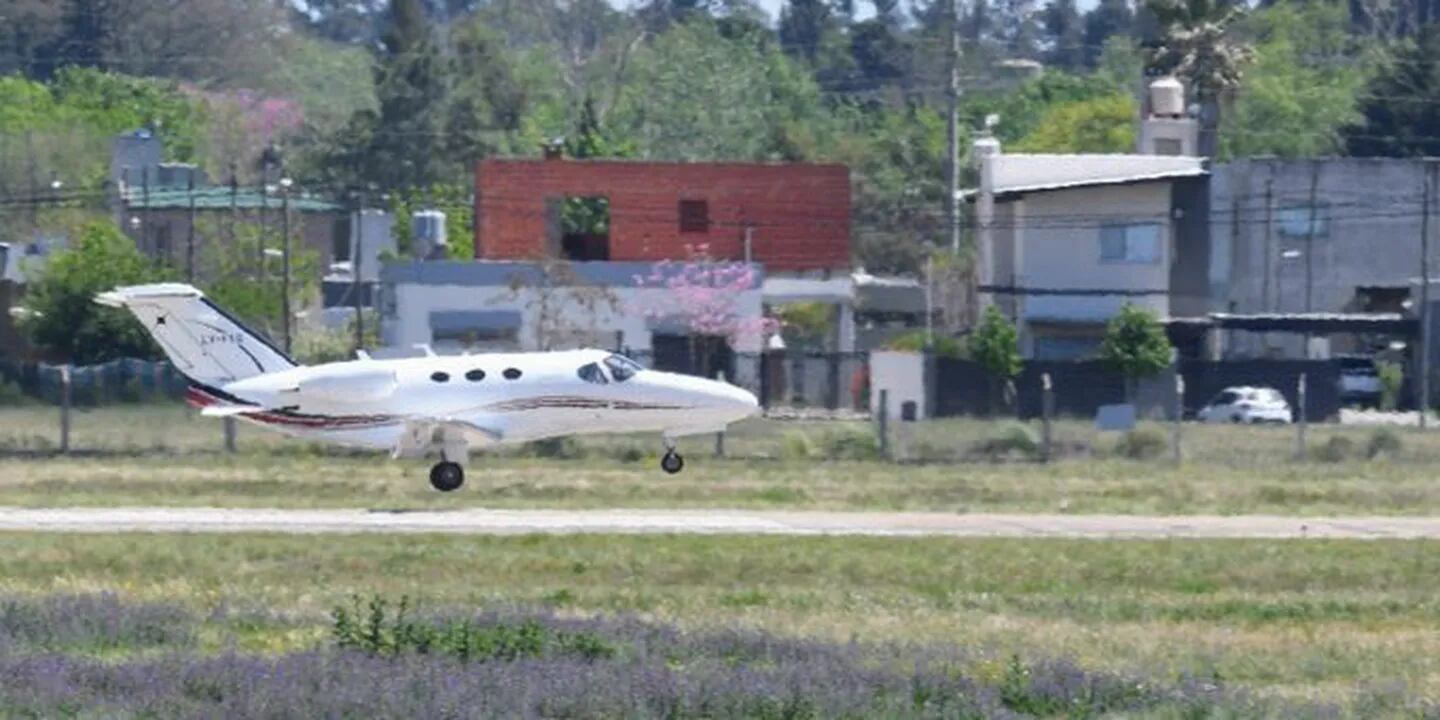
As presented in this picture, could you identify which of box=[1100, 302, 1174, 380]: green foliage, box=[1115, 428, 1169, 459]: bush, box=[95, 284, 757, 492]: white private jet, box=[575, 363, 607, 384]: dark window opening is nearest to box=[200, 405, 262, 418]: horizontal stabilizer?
box=[95, 284, 757, 492]: white private jet

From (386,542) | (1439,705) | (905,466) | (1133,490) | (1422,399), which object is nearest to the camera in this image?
(1439,705)

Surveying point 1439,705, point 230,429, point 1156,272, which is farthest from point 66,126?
point 1439,705

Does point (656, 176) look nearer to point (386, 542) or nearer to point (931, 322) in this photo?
point (931, 322)

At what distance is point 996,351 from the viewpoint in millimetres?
63406

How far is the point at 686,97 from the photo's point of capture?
4867 inches

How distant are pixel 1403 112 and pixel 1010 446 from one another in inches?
2542

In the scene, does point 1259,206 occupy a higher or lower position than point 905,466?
higher

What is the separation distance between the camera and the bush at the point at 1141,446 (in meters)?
45.9

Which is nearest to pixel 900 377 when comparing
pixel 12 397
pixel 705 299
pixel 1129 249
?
pixel 705 299

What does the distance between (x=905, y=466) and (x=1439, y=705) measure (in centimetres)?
2590

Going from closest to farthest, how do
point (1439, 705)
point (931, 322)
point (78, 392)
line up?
1. point (1439, 705)
2. point (78, 392)
3. point (931, 322)

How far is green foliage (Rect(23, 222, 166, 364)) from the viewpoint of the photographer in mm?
63188

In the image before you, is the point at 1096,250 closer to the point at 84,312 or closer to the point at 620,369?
the point at 84,312

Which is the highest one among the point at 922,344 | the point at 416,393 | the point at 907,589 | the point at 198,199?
the point at 198,199
